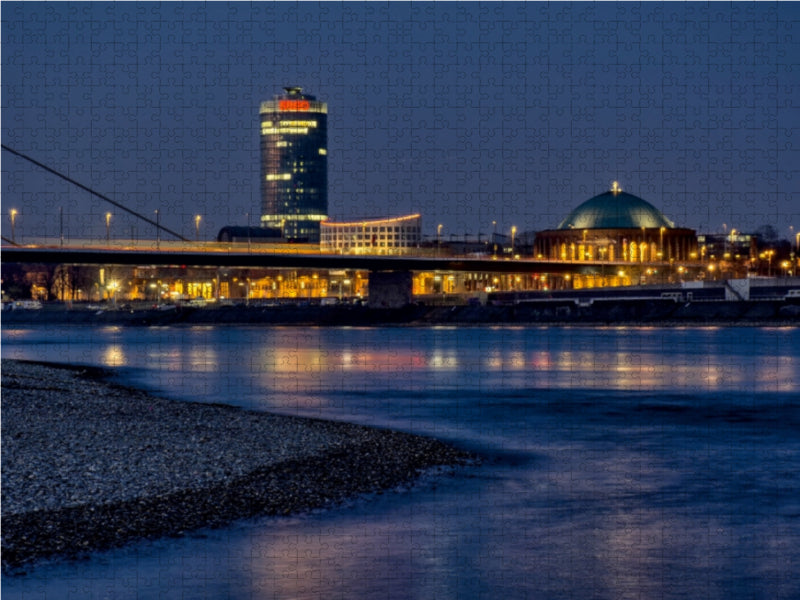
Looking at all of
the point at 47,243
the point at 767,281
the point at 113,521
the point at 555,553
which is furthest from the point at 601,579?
the point at 767,281

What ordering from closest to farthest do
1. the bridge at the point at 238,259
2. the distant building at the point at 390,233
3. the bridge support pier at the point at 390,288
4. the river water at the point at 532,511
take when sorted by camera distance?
the river water at the point at 532,511
the bridge at the point at 238,259
the bridge support pier at the point at 390,288
the distant building at the point at 390,233

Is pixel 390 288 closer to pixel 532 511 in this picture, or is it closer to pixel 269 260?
pixel 269 260

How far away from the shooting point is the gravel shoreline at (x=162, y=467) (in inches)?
681

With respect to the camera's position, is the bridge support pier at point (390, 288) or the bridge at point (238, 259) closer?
the bridge at point (238, 259)

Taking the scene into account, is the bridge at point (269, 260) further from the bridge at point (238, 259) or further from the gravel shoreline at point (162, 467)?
the gravel shoreline at point (162, 467)

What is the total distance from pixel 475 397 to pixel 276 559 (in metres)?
28.1

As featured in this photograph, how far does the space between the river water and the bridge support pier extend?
245ft

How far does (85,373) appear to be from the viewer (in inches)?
2127

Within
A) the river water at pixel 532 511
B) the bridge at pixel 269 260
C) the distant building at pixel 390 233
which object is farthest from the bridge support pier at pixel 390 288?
the river water at pixel 532 511

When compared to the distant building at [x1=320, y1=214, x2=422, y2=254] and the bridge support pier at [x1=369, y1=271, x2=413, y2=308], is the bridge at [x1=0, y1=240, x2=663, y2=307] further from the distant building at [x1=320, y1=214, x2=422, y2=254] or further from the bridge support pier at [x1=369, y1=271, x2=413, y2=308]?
the distant building at [x1=320, y1=214, x2=422, y2=254]

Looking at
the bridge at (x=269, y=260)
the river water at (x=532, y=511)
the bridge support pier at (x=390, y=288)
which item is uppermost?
the bridge at (x=269, y=260)

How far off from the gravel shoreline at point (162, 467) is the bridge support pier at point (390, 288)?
93.4m

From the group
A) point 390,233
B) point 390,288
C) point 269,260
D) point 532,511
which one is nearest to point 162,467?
point 532,511

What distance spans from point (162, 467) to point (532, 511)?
6.25m
